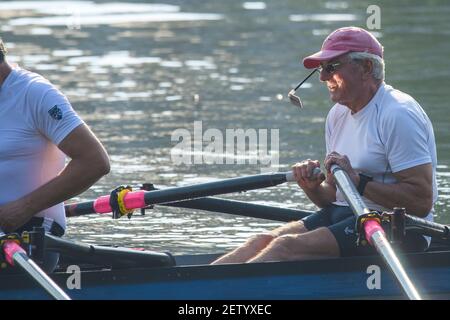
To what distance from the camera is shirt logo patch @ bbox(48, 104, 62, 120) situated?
7.95 metres

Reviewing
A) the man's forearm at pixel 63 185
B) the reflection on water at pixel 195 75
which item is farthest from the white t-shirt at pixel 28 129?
the reflection on water at pixel 195 75

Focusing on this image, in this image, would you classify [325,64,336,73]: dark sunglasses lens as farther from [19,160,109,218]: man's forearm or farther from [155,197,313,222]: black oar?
[19,160,109,218]: man's forearm

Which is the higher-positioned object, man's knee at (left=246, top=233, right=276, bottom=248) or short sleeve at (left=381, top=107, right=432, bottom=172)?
short sleeve at (left=381, top=107, right=432, bottom=172)

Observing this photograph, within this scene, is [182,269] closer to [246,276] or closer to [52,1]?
[246,276]

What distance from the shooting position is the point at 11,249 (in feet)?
25.6

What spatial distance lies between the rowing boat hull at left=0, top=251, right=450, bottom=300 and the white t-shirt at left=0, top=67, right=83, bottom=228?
0.59 metres

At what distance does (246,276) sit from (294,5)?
2241 centimetres

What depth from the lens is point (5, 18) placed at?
96.3 ft

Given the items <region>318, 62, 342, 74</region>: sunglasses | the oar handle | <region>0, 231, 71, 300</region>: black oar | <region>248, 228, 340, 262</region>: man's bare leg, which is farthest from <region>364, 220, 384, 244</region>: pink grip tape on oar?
<region>0, 231, 71, 300</region>: black oar

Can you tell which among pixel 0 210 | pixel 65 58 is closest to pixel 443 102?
pixel 65 58

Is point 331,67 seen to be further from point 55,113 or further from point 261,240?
point 55,113

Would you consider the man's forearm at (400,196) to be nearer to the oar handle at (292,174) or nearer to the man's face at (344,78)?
the oar handle at (292,174)

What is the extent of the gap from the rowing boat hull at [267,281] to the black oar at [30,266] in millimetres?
322

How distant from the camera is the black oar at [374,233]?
7527 mm
